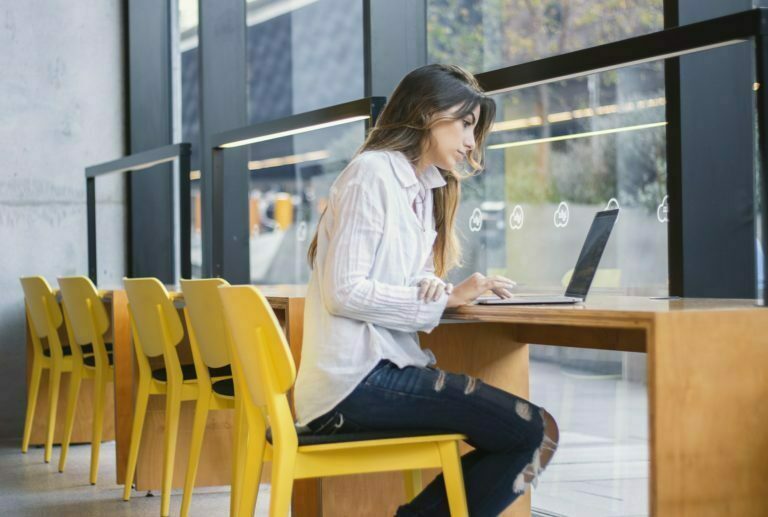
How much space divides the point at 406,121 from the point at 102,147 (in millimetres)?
3945

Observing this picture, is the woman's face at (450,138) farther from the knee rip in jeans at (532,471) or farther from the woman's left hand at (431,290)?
the knee rip in jeans at (532,471)

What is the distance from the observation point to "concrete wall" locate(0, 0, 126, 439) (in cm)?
539

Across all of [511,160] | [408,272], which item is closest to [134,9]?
[511,160]

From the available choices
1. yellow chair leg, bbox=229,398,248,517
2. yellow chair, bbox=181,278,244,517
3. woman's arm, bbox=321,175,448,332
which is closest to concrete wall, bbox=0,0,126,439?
yellow chair, bbox=181,278,244,517

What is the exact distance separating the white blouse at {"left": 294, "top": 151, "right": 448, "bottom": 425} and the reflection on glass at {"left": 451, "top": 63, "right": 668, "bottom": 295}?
1128mm

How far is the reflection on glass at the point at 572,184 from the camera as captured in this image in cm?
301

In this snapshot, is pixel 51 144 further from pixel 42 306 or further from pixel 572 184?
pixel 572 184

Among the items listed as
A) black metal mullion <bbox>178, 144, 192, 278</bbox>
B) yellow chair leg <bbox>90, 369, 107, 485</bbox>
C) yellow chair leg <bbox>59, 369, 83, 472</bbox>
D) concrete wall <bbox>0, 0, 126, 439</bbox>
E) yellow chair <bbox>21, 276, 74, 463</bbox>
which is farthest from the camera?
concrete wall <bbox>0, 0, 126, 439</bbox>

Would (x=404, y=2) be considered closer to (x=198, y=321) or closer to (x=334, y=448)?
(x=198, y=321)

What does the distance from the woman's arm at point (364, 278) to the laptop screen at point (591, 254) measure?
1.12 feet

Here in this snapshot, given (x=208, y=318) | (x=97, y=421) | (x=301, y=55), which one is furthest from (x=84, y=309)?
(x=301, y=55)

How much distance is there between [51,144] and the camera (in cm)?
556

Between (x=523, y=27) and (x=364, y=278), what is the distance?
187 centimetres

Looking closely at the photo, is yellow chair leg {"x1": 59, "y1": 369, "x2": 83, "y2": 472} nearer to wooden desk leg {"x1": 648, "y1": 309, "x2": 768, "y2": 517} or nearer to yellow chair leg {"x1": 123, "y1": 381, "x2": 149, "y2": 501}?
yellow chair leg {"x1": 123, "y1": 381, "x2": 149, "y2": 501}
